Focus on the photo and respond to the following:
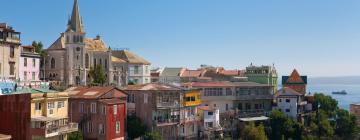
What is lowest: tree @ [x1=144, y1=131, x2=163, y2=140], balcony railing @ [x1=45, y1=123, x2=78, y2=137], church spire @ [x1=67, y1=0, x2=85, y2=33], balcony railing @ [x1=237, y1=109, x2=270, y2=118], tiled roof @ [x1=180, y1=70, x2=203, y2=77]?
tree @ [x1=144, y1=131, x2=163, y2=140]

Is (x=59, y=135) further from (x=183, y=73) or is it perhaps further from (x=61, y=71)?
(x=183, y=73)

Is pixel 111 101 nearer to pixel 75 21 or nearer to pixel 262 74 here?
pixel 75 21

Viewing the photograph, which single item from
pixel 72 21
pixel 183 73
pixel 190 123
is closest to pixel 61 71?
pixel 72 21

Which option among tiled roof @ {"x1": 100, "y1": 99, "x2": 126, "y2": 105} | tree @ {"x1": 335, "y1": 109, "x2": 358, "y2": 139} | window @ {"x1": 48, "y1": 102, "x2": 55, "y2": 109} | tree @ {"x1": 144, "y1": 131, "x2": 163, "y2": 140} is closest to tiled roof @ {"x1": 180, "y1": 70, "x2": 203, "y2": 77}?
tree @ {"x1": 335, "y1": 109, "x2": 358, "y2": 139}

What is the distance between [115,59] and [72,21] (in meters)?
11.0

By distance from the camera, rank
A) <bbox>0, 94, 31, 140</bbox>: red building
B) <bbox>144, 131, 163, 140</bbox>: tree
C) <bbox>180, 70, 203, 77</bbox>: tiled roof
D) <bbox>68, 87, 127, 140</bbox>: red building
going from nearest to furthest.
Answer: <bbox>0, 94, 31, 140</bbox>: red building
<bbox>68, 87, 127, 140</bbox>: red building
<bbox>144, 131, 163, 140</bbox>: tree
<bbox>180, 70, 203, 77</bbox>: tiled roof

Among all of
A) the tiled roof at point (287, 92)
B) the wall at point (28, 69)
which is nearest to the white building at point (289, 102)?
the tiled roof at point (287, 92)

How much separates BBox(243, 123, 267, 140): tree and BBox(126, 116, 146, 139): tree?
18.0 metres

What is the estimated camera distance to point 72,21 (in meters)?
76.2

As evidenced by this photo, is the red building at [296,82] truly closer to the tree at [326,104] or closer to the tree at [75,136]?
the tree at [326,104]

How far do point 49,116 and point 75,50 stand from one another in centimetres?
3254

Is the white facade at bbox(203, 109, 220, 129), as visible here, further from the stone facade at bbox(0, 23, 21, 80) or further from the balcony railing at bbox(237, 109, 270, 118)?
the stone facade at bbox(0, 23, 21, 80)

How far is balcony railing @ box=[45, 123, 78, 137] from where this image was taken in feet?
133

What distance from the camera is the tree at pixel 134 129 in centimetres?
5581
